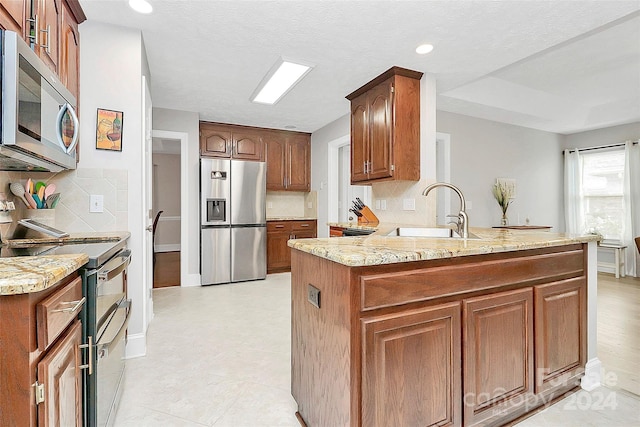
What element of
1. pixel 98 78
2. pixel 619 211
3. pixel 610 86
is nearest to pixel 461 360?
pixel 98 78

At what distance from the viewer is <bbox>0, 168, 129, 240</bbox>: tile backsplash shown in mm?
2049

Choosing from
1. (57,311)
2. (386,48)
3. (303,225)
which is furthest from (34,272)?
(303,225)

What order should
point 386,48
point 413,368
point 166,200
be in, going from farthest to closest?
1. point 166,200
2. point 386,48
3. point 413,368

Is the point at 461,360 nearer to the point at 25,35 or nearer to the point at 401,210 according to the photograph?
the point at 401,210

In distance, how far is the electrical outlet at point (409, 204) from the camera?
3.15 meters

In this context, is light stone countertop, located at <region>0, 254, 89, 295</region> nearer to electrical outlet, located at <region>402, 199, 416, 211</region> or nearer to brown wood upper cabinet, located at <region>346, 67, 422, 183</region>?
brown wood upper cabinet, located at <region>346, 67, 422, 183</region>

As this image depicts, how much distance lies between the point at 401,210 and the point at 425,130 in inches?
33.1

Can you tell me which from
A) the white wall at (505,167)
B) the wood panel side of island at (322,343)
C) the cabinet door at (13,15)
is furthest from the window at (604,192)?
the cabinet door at (13,15)

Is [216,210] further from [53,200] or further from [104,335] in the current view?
[104,335]

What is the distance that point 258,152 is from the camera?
5148mm

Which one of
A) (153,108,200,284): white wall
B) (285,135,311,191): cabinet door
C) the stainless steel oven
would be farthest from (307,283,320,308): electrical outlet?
(285,135,311,191): cabinet door

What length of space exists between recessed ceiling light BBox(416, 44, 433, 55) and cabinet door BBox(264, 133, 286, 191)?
310cm

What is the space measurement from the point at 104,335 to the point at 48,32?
5.14 feet

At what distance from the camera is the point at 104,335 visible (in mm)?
1287
